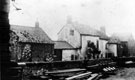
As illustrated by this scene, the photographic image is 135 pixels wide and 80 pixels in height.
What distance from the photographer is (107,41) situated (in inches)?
1692

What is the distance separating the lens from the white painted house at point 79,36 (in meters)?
35.5

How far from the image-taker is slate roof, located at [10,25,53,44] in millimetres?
26658

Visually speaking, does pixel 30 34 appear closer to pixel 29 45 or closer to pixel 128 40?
pixel 29 45

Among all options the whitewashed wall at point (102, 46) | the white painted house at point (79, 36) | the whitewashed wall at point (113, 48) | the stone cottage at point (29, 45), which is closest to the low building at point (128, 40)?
the whitewashed wall at point (113, 48)

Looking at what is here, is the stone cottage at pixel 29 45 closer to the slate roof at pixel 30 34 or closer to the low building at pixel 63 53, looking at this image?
the slate roof at pixel 30 34

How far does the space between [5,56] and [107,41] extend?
131ft

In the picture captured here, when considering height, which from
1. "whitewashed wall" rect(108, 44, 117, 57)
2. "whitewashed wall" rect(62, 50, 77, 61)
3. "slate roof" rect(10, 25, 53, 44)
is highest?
"slate roof" rect(10, 25, 53, 44)

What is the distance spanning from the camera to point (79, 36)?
35.7 meters

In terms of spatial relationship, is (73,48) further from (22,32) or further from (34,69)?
(34,69)

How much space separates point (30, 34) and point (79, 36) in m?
11.2

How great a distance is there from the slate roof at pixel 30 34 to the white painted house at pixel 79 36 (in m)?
7.83

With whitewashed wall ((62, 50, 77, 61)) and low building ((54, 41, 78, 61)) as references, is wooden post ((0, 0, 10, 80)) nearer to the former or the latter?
low building ((54, 41, 78, 61))

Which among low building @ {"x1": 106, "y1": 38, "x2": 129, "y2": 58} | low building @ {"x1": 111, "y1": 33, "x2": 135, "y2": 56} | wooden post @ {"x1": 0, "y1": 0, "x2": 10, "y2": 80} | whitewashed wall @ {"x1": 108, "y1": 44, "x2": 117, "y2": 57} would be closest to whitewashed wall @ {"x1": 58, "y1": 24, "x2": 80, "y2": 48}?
low building @ {"x1": 106, "y1": 38, "x2": 129, "y2": 58}

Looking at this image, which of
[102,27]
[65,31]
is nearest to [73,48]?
[65,31]
